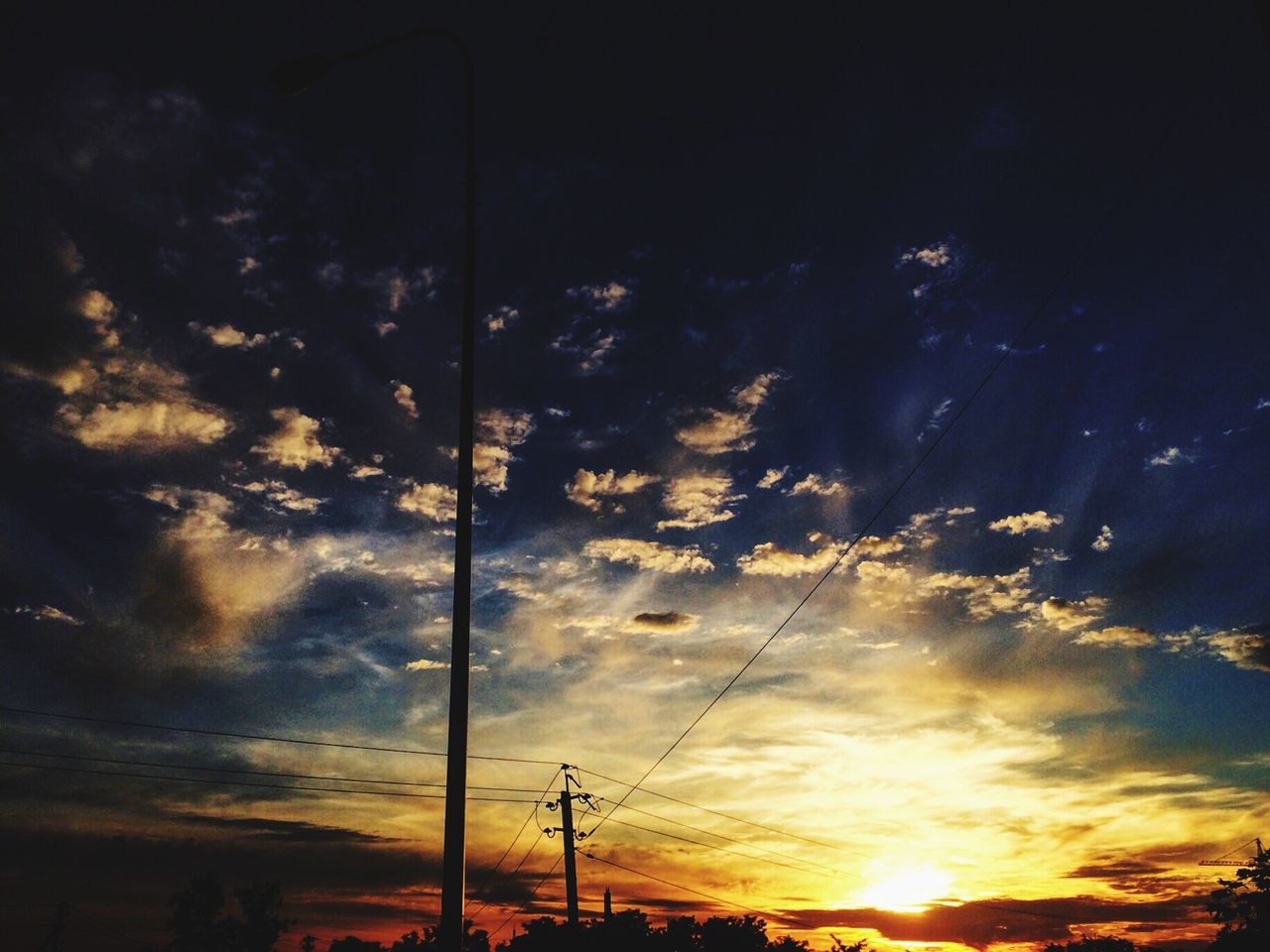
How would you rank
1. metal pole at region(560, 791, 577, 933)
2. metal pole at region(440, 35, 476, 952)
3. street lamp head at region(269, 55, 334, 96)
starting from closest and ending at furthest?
metal pole at region(440, 35, 476, 952) → street lamp head at region(269, 55, 334, 96) → metal pole at region(560, 791, 577, 933)

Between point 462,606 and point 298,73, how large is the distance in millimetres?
7412

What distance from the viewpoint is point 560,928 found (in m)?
72.6

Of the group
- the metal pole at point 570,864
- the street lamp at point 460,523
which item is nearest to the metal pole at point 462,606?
the street lamp at point 460,523

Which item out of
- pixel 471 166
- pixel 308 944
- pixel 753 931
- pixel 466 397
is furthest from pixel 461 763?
pixel 308 944

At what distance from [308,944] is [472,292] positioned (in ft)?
451

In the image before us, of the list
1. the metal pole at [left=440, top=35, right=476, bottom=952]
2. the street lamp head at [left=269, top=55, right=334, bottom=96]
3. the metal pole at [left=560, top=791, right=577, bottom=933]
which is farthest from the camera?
the metal pole at [left=560, top=791, right=577, bottom=933]

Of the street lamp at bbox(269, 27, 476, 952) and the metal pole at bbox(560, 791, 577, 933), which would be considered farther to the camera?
the metal pole at bbox(560, 791, 577, 933)

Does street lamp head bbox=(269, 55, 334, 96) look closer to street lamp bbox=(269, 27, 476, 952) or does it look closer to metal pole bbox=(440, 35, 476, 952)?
street lamp bbox=(269, 27, 476, 952)

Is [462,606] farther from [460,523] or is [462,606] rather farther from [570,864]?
[570,864]

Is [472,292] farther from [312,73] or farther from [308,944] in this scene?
[308,944]

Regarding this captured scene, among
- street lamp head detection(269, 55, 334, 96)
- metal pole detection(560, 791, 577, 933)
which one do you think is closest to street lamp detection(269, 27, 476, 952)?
street lamp head detection(269, 55, 334, 96)

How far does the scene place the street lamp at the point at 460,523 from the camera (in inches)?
265

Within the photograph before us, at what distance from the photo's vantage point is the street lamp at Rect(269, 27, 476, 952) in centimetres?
673

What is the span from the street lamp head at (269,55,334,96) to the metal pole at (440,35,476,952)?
177cm
